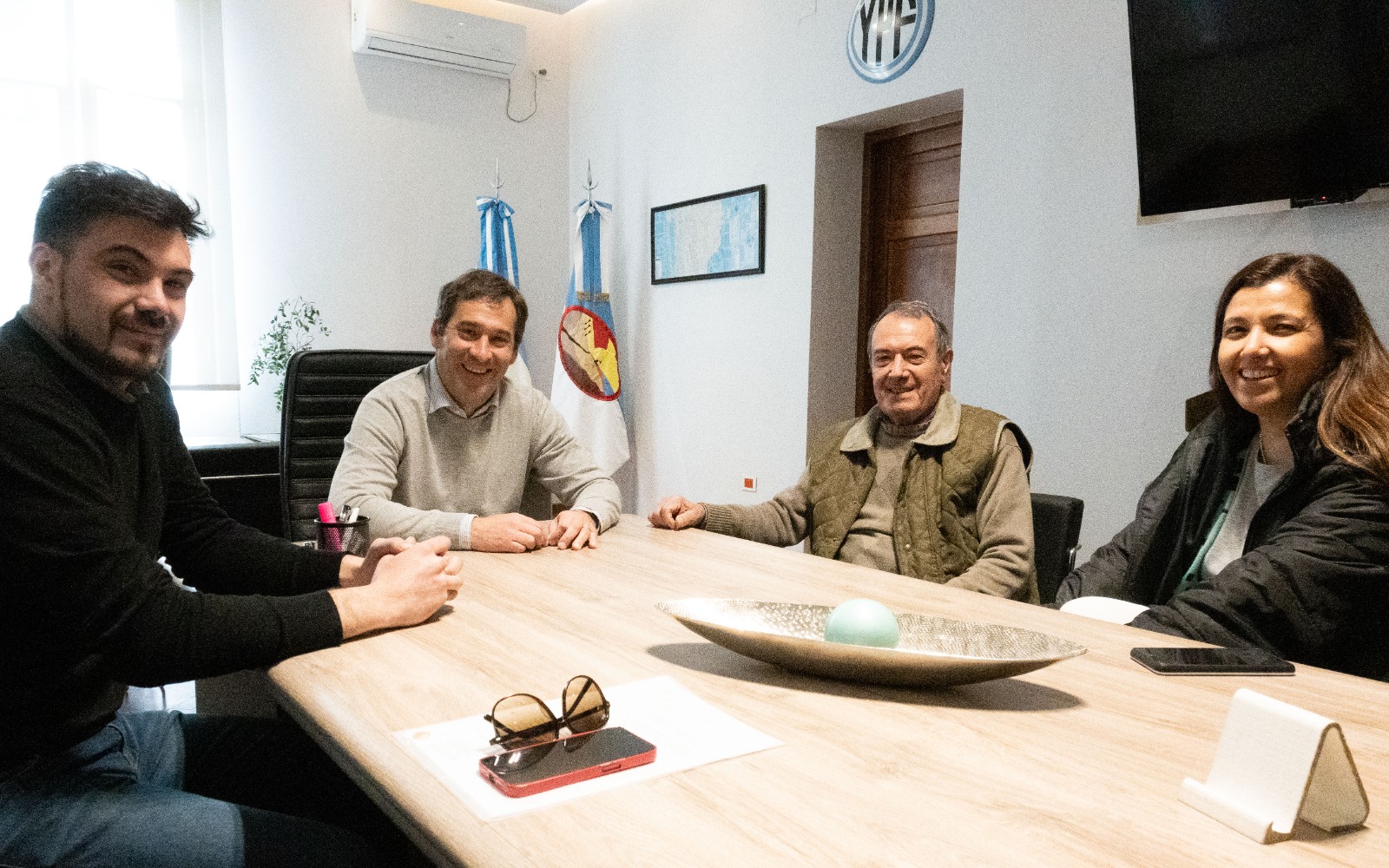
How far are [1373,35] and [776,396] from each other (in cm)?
242

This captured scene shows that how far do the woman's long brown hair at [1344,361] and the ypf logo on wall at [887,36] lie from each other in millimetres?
1928

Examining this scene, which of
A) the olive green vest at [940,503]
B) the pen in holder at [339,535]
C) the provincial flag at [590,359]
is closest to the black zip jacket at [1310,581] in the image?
the olive green vest at [940,503]

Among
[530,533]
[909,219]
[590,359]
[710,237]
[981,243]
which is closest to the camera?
[530,533]

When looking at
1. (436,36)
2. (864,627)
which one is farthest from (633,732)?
(436,36)

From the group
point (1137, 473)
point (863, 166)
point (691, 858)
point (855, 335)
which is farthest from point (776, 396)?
point (691, 858)

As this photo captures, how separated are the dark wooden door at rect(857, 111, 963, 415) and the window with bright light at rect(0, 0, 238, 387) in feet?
9.27

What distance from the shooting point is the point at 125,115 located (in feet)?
13.6

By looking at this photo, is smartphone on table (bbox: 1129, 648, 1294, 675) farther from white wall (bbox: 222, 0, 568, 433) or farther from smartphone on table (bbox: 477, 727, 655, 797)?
A: white wall (bbox: 222, 0, 568, 433)

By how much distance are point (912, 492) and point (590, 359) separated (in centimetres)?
293

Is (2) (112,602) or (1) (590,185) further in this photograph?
(1) (590,185)

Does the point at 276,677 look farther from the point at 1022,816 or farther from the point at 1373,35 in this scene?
the point at 1373,35

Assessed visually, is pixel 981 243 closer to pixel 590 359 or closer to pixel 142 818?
pixel 590 359

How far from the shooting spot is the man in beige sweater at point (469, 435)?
83.7 inches

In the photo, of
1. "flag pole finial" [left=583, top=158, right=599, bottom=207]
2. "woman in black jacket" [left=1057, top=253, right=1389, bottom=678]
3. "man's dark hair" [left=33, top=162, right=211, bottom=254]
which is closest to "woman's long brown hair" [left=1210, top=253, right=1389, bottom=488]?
"woman in black jacket" [left=1057, top=253, right=1389, bottom=678]
